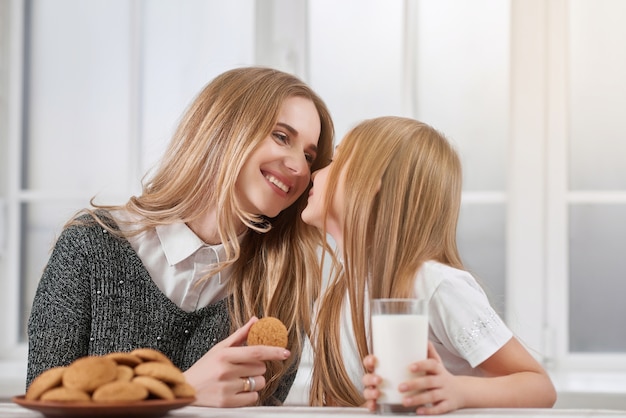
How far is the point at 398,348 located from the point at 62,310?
34.6 inches

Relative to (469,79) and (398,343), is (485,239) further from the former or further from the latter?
(398,343)

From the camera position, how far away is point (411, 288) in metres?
1.42

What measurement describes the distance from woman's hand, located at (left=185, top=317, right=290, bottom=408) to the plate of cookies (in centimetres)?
38

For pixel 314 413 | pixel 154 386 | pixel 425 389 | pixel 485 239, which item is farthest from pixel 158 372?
pixel 485 239

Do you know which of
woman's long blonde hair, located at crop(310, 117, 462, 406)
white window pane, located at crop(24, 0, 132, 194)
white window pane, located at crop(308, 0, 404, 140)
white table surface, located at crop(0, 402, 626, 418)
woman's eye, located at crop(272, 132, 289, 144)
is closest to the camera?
white table surface, located at crop(0, 402, 626, 418)

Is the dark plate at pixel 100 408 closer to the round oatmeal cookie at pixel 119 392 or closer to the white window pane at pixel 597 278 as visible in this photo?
the round oatmeal cookie at pixel 119 392

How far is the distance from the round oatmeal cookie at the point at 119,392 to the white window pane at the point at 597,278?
1.80m

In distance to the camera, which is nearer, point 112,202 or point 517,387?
point 517,387

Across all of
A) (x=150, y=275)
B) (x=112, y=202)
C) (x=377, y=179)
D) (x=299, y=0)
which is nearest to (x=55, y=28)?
(x=112, y=202)

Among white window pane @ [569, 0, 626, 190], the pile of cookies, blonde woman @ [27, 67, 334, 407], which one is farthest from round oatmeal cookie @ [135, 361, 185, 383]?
white window pane @ [569, 0, 626, 190]

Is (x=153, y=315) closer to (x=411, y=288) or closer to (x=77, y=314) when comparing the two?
(x=77, y=314)

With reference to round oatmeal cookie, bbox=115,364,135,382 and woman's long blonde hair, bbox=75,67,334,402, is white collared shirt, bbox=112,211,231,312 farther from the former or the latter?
round oatmeal cookie, bbox=115,364,135,382

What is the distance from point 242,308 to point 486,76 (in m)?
1.13

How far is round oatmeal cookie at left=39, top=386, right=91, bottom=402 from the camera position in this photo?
887 millimetres
